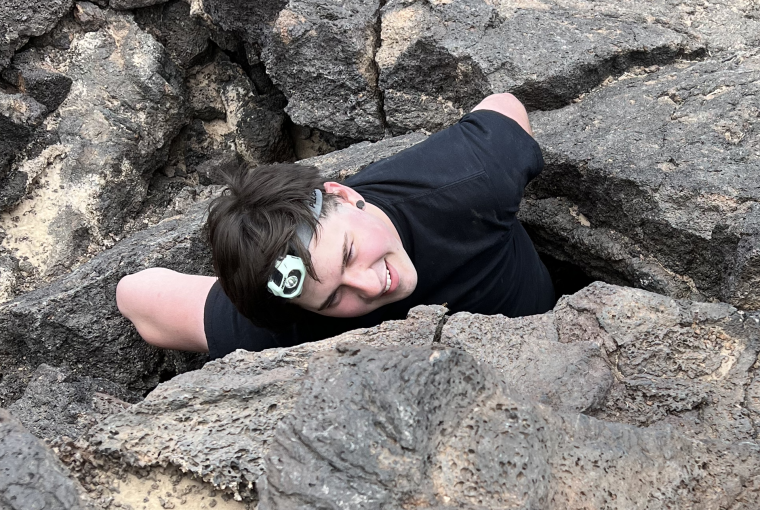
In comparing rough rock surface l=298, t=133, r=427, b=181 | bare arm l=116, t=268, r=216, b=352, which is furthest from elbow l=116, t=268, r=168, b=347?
rough rock surface l=298, t=133, r=427, b=181

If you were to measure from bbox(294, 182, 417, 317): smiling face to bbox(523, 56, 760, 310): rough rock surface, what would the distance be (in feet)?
2.42

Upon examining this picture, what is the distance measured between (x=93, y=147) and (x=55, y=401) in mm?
1118

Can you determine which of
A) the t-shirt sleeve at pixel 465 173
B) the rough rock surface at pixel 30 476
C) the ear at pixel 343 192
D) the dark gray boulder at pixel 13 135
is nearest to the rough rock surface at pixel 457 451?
the rough rock surface at pixel 30 476

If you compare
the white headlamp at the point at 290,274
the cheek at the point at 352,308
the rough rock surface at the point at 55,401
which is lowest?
the rough rock surface at the point at 55,401

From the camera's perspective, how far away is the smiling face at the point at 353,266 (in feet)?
5.21

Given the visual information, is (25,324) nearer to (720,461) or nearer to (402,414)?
(402,414)

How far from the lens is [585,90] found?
2.41 meters

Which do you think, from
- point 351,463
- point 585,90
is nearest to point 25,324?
point 351,463

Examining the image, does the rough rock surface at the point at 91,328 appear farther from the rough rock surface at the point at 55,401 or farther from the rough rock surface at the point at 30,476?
the rough rock surface at the point at 30,476

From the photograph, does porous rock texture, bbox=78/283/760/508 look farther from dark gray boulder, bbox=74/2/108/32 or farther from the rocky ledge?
dark gray boulder, bbox=74/2/108/32

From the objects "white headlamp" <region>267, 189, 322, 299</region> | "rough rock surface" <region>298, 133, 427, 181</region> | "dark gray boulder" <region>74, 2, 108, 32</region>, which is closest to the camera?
"white headlamp" <region>267, 189, 322, 299</region>

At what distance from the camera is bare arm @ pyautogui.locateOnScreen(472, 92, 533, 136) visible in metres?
2.17

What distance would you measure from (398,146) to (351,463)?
1.59 meters

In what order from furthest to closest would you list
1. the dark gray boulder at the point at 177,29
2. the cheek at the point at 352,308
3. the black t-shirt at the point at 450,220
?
the dark gray boulder at the point at 177,29 → the black t-shirt at the point at 450,220 → the cheek at the point at 352,308
